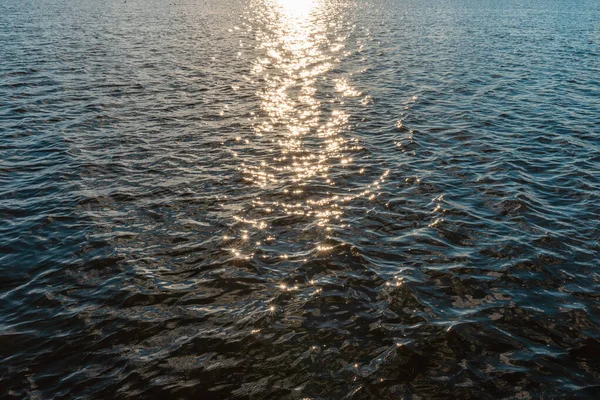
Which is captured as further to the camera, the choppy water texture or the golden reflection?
the golden reflection

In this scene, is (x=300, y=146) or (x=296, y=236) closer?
(x=296, y=236)

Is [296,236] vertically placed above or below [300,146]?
above

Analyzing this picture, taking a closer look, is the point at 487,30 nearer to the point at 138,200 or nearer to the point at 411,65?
the point at 411,65

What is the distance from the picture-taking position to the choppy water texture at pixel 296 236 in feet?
36.4

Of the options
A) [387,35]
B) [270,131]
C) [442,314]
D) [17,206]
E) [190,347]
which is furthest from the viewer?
[387,35]

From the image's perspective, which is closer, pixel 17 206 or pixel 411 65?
pixel 17 206

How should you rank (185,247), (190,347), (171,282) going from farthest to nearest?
(185,247) < (171,282) < (190,347)

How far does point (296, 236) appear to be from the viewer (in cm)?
1638

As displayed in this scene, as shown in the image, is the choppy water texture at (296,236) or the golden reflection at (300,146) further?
the golden reflection at (300,146)

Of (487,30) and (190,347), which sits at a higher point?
(190,347)

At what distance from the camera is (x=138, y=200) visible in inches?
733

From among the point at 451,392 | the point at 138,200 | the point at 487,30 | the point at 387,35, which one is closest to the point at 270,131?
the point at 138,200

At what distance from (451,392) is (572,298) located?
5.80 m

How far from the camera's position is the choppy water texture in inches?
437
